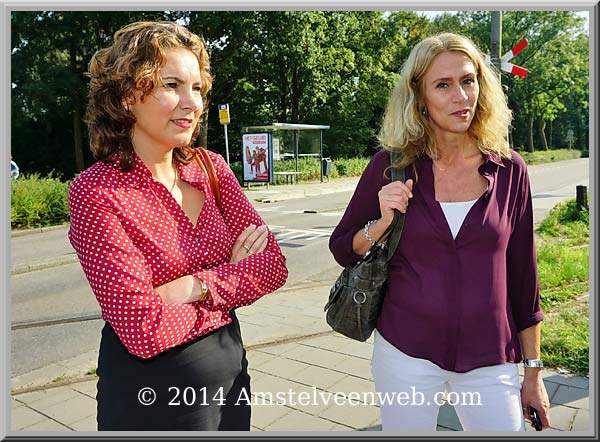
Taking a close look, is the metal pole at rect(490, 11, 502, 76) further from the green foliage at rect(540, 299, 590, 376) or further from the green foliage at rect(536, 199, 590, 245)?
the green foliage at rect(536, 199, 590, 245)

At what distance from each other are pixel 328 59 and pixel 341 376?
52.8ft

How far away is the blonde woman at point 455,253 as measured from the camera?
1759 millimetres

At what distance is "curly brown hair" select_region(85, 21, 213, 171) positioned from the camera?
1.49 m

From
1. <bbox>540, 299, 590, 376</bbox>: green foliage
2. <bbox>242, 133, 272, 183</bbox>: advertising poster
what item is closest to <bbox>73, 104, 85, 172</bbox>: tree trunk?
<bbox>242, 133, 272, 183</bbox>: advertising poster

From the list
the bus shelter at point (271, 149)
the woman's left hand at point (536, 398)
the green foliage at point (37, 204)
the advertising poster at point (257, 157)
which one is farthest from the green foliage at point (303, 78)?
the woman's left hand at point (536, 398)

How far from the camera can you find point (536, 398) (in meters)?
1.87

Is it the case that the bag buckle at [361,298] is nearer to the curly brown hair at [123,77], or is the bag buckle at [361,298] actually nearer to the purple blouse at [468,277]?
the purple blouse at [468,277]

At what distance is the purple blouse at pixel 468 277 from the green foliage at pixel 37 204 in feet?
38.9

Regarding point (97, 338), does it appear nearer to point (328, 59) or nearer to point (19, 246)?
point (19, 246)

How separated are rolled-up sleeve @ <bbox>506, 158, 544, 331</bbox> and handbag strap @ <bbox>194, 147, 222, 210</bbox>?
3.36ft

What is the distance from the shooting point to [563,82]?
25.0m

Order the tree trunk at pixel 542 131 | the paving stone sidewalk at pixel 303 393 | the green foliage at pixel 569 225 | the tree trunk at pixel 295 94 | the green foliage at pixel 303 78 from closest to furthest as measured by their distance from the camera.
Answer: the paving stone sidewalk at pixel 303 393, the green foliage at pixel 569 225, the green foliage at pixel 303 78, the tree trunk at pixel 295 94, the tree trunk at pixel 542 131

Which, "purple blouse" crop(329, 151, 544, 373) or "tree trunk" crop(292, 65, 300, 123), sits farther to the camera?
"tree trunk" crop(292, 65, 300, 123)

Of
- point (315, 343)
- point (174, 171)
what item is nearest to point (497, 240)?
point (174, 171)
